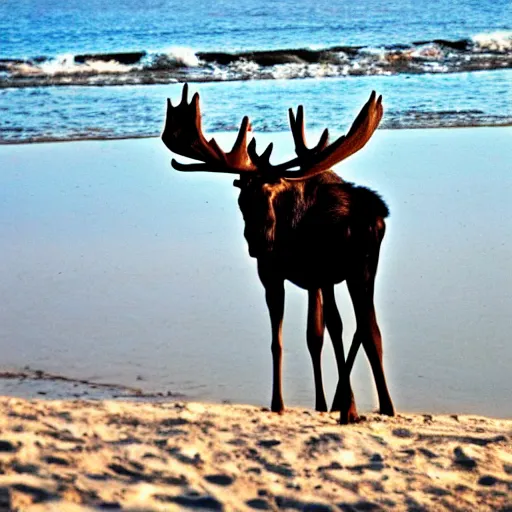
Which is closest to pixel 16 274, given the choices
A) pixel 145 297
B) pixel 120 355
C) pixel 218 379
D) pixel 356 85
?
pixel 145 297

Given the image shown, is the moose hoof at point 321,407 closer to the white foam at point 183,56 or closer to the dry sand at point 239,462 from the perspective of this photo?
the dry sand at point 239,462

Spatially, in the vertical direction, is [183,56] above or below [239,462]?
above

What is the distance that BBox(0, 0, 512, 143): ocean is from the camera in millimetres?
18000

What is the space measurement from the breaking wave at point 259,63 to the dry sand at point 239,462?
18363 millimetres

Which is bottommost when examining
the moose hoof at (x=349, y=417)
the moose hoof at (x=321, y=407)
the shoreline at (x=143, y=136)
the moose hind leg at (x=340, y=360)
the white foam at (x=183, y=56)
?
the moose hoof at (x=321, y=407)

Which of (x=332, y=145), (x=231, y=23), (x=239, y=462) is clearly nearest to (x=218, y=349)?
(x=332, y=145)

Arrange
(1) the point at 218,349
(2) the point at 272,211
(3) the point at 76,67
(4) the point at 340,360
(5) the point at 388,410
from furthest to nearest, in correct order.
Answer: (3) the point at 76,67 → (1) the point at 218,349 → (5) the point at 388,410 → (4) the point at 340,360 → (2) the point at 272,211

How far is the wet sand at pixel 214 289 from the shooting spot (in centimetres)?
772

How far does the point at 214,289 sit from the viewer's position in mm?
9352

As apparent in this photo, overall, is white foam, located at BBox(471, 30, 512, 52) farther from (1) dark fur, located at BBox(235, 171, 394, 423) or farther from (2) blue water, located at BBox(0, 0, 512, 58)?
(1) dark fur, located at BBox(235, 171, 394, 423)

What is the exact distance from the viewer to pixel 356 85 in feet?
72.0

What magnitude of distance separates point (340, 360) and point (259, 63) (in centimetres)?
2172

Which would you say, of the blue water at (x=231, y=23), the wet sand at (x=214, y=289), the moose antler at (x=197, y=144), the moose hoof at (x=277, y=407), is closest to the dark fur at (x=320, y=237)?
the moose antler at (x=197, y=144)

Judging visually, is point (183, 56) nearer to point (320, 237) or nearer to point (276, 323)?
point (276, 323)
